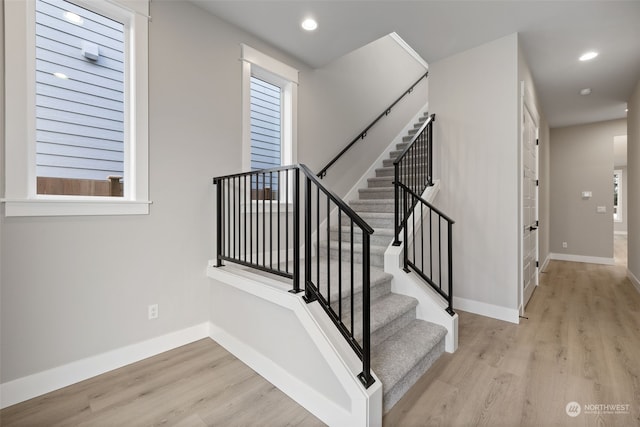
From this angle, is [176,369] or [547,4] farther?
[547,4]

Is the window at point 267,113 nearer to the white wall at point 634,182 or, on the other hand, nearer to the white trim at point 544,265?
the white wall at point 634,182

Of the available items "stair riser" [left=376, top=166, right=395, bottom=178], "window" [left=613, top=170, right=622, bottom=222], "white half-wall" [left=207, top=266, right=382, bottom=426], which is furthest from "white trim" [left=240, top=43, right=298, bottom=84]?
"window" [left=613, top=170, right=622, bottom=222]

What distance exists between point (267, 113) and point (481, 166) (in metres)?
2.42

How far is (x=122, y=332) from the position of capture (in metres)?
2.19

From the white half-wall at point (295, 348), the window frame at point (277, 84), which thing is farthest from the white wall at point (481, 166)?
the white half-wall at point (295, 348)

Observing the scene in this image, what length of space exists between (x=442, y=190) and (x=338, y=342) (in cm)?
250

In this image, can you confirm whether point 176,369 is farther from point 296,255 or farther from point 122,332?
point 296,255

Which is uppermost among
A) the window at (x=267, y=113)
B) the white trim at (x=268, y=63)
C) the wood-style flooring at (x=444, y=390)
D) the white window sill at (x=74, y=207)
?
the white trim at (x=268, y=63)

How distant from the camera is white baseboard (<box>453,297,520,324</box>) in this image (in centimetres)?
297

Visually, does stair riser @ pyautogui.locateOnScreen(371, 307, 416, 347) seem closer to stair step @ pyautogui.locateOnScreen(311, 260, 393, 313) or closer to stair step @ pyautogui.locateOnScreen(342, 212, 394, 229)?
stair step @ pyautogui.locateOnScreen(311, 260, 393, 313)

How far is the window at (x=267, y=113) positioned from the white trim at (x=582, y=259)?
6465 millimetres

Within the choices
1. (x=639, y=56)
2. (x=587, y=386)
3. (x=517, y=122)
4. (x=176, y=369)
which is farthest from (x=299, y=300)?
(x=639, y=56)

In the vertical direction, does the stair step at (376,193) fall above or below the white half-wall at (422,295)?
above

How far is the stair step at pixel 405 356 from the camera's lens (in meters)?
1.75
